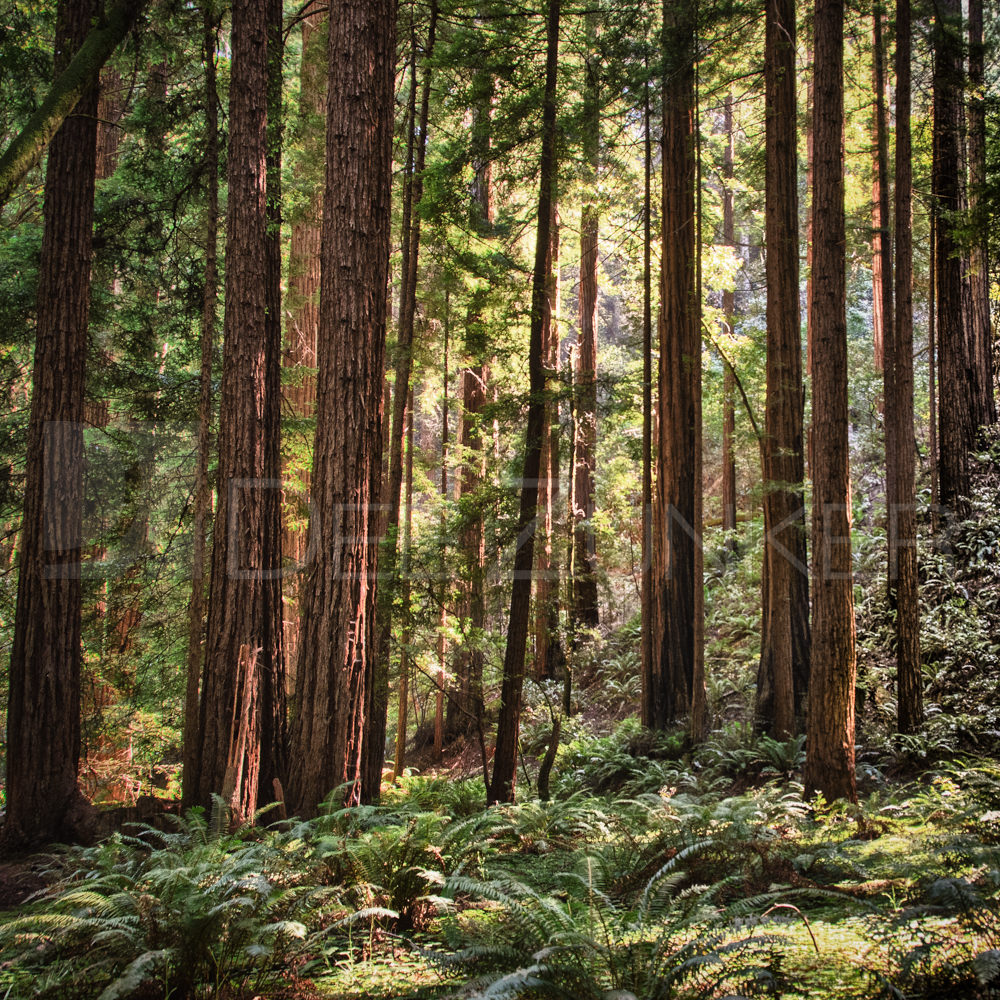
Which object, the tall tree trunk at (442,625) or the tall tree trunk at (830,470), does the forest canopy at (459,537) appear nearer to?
the tall tree trunk at (830,470)

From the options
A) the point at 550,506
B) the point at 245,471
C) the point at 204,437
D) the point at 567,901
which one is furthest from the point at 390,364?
the point at 567,901

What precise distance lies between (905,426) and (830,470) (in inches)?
124

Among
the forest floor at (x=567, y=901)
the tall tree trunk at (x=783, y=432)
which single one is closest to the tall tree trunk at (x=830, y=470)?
the forest floor at (x=567, y=901)

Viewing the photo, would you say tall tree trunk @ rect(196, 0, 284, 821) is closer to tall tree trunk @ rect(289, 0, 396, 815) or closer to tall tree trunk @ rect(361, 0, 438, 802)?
tall tree trunk @ rect(361, 0, 438, 802)

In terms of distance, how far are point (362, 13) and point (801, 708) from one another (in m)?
8.90

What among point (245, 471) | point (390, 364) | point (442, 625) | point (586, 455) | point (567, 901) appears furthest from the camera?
point (586, 455)

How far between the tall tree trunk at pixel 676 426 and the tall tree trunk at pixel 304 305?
545cm

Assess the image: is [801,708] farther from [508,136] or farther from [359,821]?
[508,136]

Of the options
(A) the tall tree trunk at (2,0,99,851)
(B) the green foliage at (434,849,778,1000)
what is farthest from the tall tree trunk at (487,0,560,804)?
(B) the green foliage at (434,849,778,1000)

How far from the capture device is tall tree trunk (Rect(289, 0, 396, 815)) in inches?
227

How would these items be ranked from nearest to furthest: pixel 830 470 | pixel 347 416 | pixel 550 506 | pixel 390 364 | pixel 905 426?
1. pixel 830 470
2. pixel 347 416
3. pixel 905 426
4. pixel 390 364
5. pixel 550 506

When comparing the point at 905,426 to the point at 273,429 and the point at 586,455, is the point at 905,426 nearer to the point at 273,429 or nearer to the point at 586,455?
the point at 273,429

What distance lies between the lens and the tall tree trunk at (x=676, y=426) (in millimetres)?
10445

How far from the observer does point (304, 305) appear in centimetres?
1308
